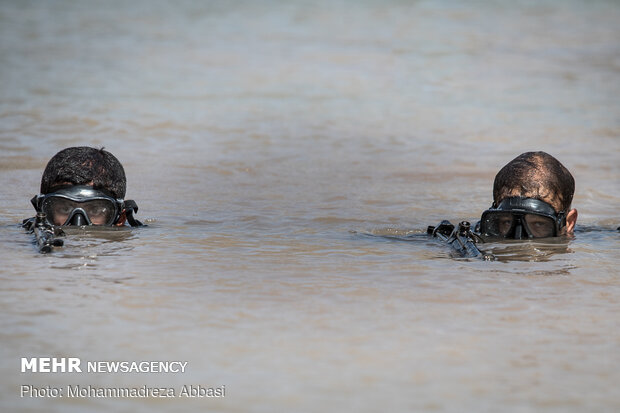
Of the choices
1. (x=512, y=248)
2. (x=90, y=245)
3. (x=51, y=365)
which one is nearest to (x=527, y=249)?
(x=512, y=248)

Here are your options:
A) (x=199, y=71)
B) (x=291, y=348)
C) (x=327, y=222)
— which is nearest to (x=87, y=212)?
(x=327, y=222)

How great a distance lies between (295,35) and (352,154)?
10.4m

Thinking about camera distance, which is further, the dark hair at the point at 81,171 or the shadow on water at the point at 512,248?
the dark hair at the point at 81,171

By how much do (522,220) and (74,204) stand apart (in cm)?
324

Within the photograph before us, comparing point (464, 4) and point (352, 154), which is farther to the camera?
point (464, 4)

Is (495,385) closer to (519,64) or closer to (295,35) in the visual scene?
(519,64)

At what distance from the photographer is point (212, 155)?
12.3 meters

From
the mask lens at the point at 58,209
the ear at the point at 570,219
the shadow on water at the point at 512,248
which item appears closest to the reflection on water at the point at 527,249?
the shadow on water at the point at 512,248

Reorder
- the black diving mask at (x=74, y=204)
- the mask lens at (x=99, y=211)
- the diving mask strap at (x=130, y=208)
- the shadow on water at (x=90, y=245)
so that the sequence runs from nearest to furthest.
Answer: the shadow on water at (x=90, y=245) < the black diving mask at (x=74, y=204) < the mask lens at (x=99, y=211) < the diving mask strap at (x=130, y=208)

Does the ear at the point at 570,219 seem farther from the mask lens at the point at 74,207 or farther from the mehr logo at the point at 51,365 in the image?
the mehr logo at the point at 51,365

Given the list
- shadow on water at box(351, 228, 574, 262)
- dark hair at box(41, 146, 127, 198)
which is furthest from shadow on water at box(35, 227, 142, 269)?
shadow on water at box(351, 228, 574, 262)

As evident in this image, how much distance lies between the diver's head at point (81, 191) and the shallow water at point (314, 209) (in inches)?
7.2

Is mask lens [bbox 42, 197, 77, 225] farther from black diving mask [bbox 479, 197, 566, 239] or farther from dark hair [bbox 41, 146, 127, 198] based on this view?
black diving mask [bbox 479, 197, 566, 239]

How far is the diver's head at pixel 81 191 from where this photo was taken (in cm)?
699
